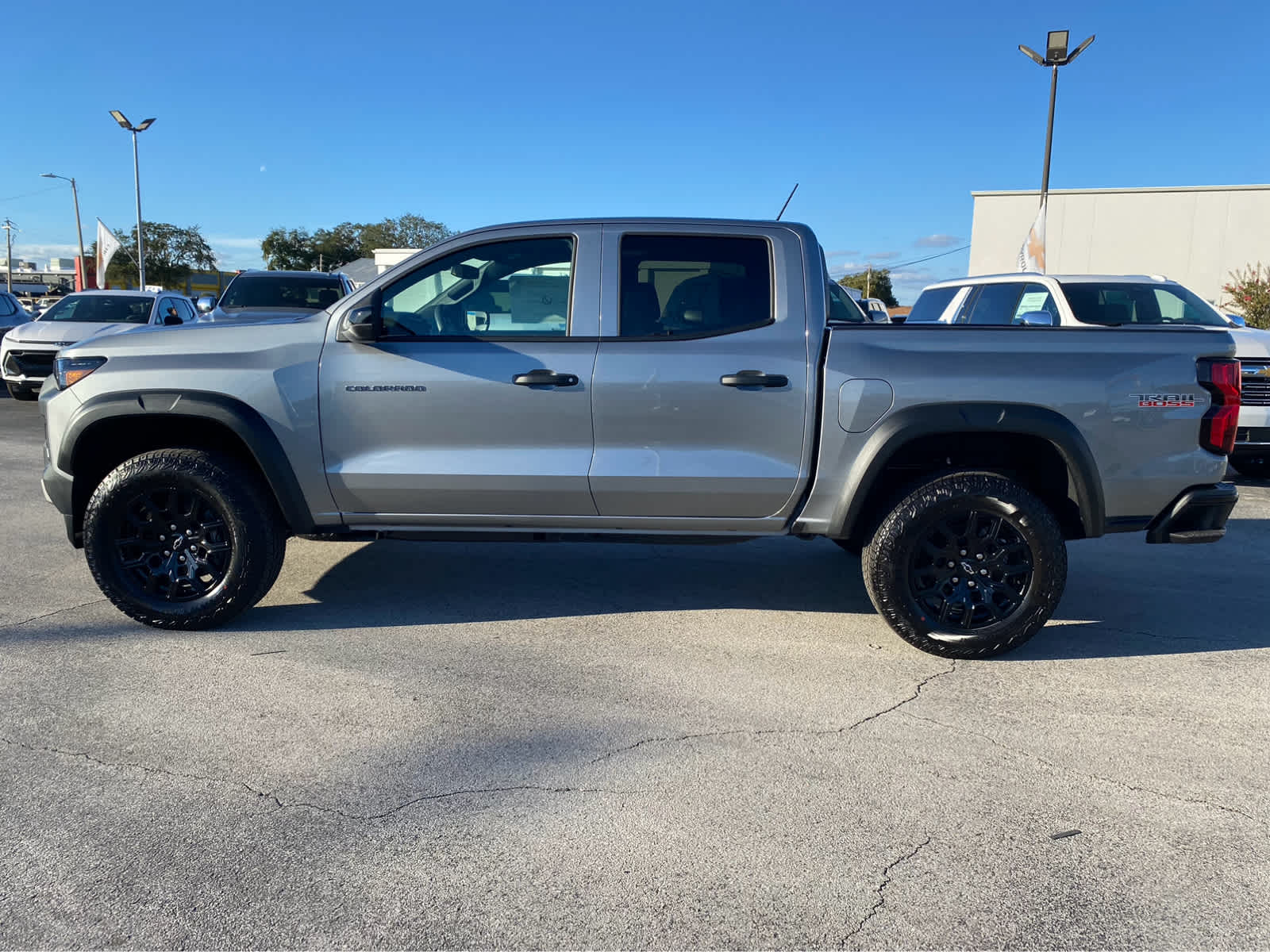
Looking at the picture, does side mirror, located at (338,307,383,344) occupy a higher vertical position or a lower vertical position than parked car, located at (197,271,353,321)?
lower

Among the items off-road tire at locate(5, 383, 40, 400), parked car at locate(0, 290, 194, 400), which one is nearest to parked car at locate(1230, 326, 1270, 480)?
parked car at locate(0, 290, 194, 400)

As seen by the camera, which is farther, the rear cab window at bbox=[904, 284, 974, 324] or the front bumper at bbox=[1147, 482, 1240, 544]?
the rear cab window at bbox=[904, 284, 974, 324]

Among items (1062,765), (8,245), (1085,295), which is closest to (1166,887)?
(1062,765)

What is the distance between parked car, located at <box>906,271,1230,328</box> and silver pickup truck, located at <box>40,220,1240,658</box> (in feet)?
15.3

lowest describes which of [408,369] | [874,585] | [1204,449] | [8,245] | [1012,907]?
[1012,907]

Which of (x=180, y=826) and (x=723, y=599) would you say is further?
(x=723, y=599)

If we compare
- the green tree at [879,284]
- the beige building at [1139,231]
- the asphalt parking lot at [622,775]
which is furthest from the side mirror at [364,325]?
the green tree at [879,284]

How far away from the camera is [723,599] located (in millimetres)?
5188

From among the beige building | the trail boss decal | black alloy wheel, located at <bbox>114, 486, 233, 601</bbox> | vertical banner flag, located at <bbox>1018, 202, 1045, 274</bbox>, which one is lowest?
black alloy wheel, located at <bbox>114, 486, 233, 601</bbox>

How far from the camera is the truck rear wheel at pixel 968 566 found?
418 centimetres

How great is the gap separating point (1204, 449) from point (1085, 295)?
→ 532cm

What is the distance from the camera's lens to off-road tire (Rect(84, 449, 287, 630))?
434 centimetres

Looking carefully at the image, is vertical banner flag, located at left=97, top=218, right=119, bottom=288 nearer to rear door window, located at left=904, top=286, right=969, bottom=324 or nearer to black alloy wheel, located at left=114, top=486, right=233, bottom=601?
rear door window, located at left=904, top=286, right=969, bottom=324

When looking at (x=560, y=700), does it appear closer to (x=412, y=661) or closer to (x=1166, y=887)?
(x=412, y=661)
